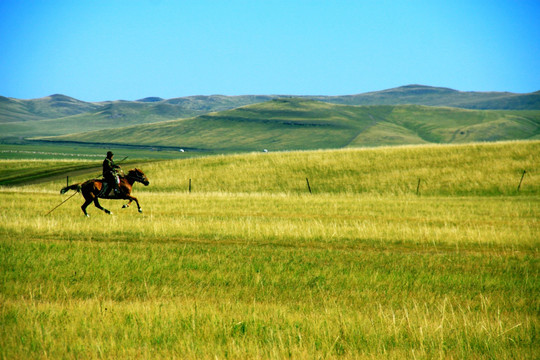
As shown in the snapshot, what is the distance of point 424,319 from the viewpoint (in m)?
7.76

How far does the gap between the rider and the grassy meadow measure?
4.83 ft

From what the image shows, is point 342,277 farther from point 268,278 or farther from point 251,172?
point 251,172

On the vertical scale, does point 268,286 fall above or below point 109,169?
below

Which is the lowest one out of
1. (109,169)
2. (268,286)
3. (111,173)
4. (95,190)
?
(268,286)

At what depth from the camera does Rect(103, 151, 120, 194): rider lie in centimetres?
2116

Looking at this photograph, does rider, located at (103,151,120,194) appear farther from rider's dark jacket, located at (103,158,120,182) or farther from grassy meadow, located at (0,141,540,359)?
grassy meadow, located at (0,141,540,359)

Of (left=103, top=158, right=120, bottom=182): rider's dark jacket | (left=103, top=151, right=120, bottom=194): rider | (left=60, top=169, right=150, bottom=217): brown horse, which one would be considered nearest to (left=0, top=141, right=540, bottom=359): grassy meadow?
(left=60, top=169, right=150, bottom=217): brown horse

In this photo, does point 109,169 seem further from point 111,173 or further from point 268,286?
point 268,286

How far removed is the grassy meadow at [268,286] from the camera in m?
6.91

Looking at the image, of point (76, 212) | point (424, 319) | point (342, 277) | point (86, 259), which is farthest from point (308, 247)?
point (76, 212)

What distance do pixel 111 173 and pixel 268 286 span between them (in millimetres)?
13522

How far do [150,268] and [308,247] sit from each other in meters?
6.05

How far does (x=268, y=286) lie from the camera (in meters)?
10.3

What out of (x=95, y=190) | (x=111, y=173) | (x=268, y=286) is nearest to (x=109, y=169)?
(x=111, y=173)
